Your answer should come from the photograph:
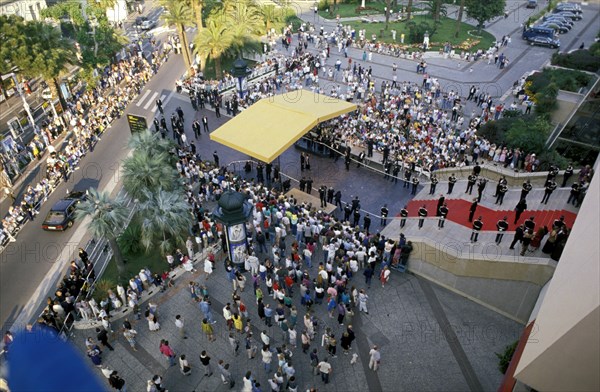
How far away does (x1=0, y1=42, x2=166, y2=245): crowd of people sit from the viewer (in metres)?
22.7

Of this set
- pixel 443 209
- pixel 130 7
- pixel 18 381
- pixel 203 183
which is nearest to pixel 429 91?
pixel 443 209

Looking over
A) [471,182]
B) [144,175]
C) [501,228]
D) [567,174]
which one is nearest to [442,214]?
[501,228]

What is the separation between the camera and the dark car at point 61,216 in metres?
21.2

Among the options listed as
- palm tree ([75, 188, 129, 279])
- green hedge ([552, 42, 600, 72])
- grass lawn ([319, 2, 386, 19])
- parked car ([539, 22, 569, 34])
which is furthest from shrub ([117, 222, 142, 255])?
parked car ([539, 22, 569, 34])

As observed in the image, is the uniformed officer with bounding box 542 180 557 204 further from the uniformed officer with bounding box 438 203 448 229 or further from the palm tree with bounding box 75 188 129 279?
the palm tree with bounding box 75 188 129 279

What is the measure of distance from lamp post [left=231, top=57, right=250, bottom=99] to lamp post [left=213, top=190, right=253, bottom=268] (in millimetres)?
15747

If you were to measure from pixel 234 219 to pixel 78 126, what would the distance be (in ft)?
66.6

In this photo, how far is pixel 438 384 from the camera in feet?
44.0

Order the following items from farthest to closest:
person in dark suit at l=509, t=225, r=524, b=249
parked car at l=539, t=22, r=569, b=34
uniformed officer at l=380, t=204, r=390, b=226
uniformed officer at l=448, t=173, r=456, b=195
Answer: parked car at l=539, t=22, r=569, b=34, uniformed officer at l=448, t=173, r=456, b=195, uniformed officer at l=380, t=204, r=390, b=226, person in dark suit at l=509, t=225, r=524, b=249

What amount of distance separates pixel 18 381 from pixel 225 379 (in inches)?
357

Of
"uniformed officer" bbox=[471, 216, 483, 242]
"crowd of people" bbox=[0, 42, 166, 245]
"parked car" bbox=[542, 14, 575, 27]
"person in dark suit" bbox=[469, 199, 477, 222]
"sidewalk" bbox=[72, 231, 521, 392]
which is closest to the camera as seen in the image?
"sidewalk" bbox=[72, 231, 521, 392]

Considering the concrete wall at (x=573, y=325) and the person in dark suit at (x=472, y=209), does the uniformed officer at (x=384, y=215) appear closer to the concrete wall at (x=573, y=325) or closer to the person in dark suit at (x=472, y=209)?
the person in dark suit at (x=472, y=209)

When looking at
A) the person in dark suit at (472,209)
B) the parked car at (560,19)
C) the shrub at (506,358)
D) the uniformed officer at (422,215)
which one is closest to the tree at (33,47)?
the uniformed officer at (422,215)

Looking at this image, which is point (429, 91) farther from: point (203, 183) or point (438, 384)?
point (438, 384)
